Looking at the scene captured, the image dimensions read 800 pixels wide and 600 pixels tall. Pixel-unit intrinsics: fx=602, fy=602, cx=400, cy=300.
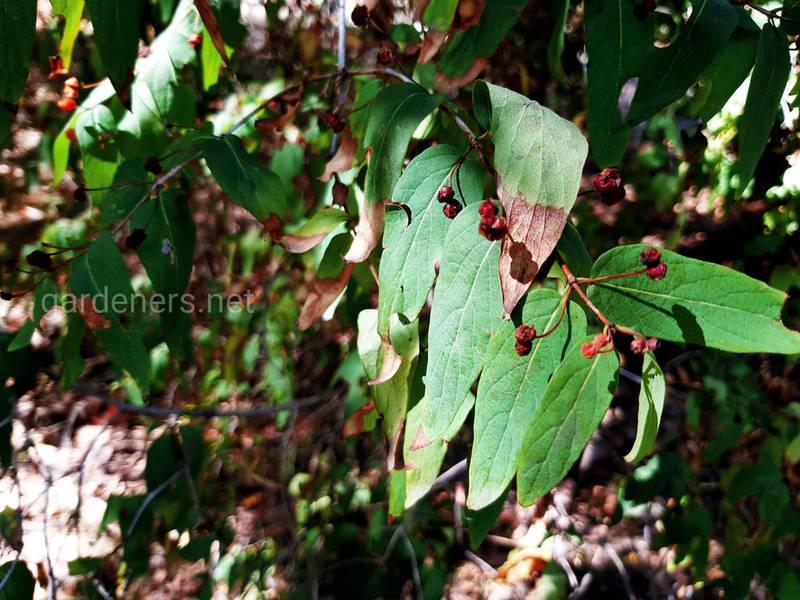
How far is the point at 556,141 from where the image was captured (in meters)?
0.71

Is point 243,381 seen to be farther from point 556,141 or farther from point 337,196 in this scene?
point 556,141

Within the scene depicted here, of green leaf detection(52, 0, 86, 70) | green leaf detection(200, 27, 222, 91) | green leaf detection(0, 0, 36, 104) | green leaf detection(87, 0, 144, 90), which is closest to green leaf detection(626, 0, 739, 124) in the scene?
green leaf detection(87, 0, 144, 90)

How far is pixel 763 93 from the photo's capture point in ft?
3.33

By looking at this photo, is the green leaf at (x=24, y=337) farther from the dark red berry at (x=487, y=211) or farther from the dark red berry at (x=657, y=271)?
the dark red berry at (x=657, y=271)

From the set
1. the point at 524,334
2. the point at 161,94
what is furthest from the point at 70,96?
the point at 524,334

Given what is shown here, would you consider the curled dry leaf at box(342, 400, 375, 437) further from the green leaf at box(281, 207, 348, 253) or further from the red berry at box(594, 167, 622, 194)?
the red berry at box(594, 167, 622, 194)

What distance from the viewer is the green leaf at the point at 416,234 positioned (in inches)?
31.9

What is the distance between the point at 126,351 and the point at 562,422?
93 centimetres

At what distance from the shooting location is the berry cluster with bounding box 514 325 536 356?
74 centimetres

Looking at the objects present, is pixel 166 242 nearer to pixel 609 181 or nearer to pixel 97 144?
pixel 97 144

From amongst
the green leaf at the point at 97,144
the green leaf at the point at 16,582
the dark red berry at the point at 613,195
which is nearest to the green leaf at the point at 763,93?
the dark red berry at the point at 613,195

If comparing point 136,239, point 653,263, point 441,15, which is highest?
point 441,15

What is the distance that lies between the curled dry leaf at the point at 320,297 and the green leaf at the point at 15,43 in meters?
0.57

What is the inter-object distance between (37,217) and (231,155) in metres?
4.21
